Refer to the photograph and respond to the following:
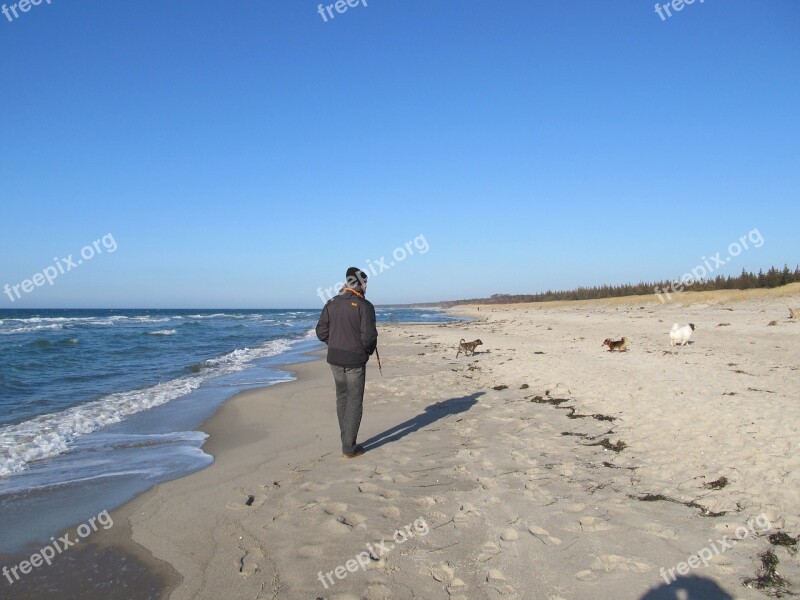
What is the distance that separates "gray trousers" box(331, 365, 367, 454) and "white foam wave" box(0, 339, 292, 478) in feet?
13.1

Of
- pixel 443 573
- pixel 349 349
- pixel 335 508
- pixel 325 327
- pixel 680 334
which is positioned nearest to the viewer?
pixel 443 573

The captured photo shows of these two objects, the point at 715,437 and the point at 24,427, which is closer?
the point at 715,437

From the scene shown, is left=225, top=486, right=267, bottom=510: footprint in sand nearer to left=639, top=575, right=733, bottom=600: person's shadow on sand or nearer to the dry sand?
the dry sand

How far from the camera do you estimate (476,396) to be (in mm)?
9531

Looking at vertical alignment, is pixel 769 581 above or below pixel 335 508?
below

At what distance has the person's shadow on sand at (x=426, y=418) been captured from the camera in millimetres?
6688

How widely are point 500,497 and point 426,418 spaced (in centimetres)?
360

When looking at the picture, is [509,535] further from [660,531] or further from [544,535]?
[660,531]

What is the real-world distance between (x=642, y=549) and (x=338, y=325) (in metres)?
3.90

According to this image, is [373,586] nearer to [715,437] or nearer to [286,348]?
[715,437]

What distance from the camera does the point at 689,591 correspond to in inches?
116

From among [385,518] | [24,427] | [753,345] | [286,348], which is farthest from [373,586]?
[286,348]

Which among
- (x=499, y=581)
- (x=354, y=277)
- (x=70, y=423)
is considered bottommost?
(x=499, y=581)

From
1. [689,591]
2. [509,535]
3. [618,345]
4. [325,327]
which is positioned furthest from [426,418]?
[618,345]
